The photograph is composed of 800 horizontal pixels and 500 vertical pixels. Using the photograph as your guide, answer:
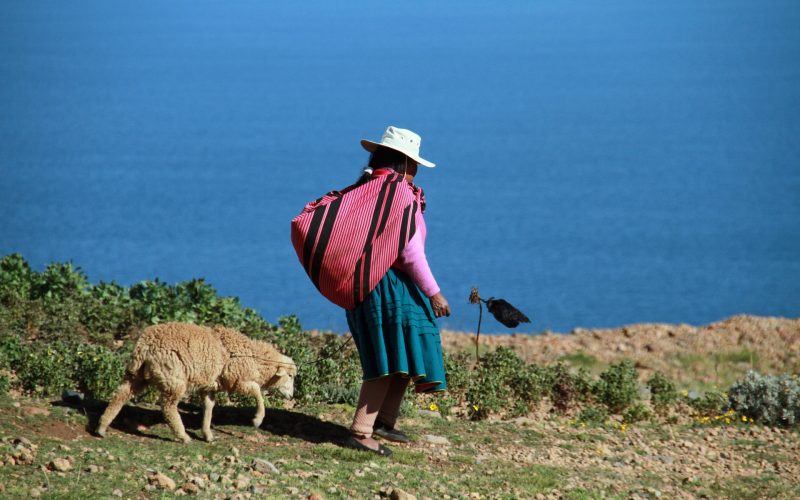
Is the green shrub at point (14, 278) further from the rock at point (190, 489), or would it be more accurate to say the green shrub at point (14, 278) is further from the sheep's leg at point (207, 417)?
the rock at point (190, 489)

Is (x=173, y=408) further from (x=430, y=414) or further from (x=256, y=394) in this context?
(x=430, y=414)

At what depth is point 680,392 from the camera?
10.9 m

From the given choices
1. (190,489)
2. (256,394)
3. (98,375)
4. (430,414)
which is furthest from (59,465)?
(430,414)

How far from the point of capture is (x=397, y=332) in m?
7.05

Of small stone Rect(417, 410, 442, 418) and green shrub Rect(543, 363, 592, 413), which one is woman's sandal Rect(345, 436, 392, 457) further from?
green shrub Rect(543, 363, 592, 413)

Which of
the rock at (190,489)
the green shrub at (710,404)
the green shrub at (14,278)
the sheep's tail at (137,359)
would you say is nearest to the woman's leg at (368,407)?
the sheep's tail at (137,359)

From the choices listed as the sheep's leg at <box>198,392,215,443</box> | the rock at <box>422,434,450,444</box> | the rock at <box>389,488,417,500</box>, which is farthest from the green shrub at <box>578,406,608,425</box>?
the sheep's leg at <box>198,392,215,443</box>

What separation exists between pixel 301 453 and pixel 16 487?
6.64ft

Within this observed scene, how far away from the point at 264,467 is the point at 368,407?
0.97 m

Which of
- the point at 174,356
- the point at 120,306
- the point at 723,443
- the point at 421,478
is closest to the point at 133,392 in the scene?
the point at 174,356

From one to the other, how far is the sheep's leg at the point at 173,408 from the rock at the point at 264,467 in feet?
2.11

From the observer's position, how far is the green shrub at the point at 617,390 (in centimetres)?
995

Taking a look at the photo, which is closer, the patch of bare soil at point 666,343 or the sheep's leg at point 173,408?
the sheep's leg at point 173,408

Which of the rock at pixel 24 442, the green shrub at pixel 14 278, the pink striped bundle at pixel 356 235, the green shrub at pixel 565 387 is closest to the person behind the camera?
the rock at pixel 24 442
